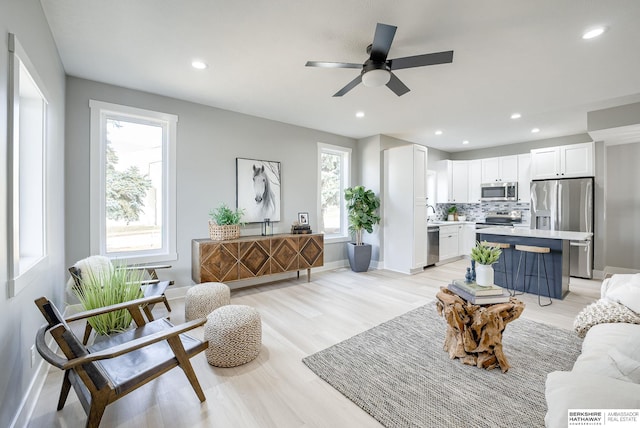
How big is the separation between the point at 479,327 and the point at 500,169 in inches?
216

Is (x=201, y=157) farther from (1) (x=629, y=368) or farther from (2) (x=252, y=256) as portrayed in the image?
(1) (x=629, y=368)

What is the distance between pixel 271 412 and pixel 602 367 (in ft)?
5.70

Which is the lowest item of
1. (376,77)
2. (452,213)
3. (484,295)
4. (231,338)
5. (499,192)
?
(231,338)

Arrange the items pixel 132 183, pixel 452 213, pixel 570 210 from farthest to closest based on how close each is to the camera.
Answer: pixel 452 213, pixel 570 210, pixel 132 183

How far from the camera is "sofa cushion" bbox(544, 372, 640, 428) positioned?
2.77 feet

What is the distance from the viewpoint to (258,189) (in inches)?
175

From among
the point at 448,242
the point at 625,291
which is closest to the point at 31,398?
the point at 625,291

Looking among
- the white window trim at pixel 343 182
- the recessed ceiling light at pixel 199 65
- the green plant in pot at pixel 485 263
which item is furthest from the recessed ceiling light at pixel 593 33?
the white window trim at pixel 343 182

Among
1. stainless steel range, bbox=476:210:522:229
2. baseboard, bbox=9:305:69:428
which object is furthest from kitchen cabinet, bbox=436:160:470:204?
baseboard, bbox=9:305:69:428

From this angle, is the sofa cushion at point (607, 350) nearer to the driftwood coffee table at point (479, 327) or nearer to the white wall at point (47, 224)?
the driftwood coffee table at point (479, 327)

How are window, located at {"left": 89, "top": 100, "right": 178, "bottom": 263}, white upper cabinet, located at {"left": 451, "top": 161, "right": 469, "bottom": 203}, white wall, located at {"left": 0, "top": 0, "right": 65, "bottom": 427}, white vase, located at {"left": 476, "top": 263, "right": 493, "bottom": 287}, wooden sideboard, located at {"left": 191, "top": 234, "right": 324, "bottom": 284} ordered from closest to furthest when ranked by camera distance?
1. white wall, located at {"left": 0, "top": 0, "right": 65, "bottom": 427}
2. white vase, located at {"left": 476, "top": 263, "right": 493, "bottom": 287}
3. window, located at {"left": 89, "top": 100, "right": 178, "bottom": 263}
4. wooden sideboard, located at {"left": 191, "top": 234, "right": 324, "bottom": 284}
5. white upper cabinet, located at {"left": 451, "top": 161, "right": 469, "bottom": 203}

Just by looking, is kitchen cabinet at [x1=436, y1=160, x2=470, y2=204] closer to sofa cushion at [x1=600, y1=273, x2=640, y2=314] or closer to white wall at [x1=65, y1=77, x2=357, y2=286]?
white wall at [x1=65, y1=77, x2=357, y2=286]

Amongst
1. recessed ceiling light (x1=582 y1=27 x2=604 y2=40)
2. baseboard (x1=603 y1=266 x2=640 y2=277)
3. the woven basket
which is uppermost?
recessed ceiling light (x1=582 y1=27 x2=604 y2=40)

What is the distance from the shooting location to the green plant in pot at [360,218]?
523 centimetres
